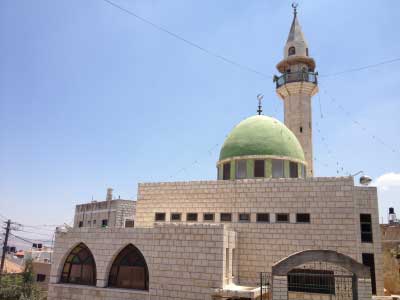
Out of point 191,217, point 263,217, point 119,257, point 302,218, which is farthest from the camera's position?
point 191,217

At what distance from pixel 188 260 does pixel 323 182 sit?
6.80m

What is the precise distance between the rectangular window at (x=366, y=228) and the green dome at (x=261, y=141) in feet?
15.9

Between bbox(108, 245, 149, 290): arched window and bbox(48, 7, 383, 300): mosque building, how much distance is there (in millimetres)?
42

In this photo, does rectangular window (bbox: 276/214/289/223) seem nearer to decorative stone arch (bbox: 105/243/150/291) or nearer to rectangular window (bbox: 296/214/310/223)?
rectangular window (bbox: 296/214/310/223)

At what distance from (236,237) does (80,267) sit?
25.1ft

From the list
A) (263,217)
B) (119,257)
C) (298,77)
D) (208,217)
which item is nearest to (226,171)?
(208,217)

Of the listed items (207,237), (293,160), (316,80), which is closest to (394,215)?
(316,80)

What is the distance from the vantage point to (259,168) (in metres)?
17.1

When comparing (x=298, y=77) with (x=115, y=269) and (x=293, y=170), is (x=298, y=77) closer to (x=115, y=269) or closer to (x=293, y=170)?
(x=293, y=170)

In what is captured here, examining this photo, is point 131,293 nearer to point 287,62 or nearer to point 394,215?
point 287,62

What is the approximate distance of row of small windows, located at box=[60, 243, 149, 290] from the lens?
14.3 m

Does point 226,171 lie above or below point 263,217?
above

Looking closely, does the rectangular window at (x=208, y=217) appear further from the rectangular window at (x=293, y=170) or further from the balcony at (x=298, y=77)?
the balcony at (x=298, y=77)

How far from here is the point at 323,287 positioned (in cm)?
1317
